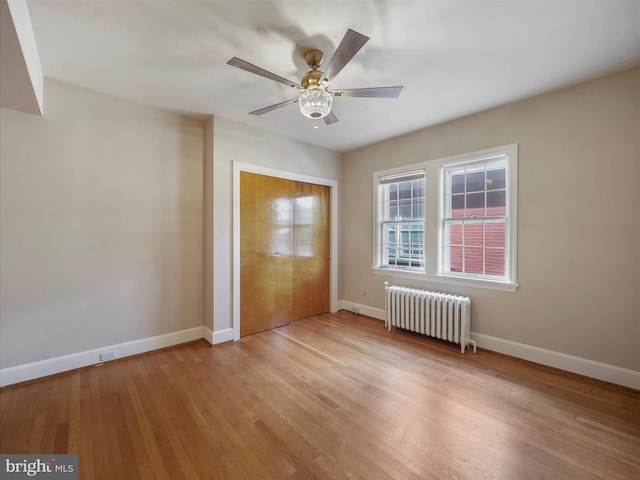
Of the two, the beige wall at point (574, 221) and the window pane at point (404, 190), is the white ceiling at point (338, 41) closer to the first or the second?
the beige wall at point (574, 221)

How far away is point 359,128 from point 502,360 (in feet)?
10.8

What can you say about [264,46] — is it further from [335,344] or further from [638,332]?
[638,332]

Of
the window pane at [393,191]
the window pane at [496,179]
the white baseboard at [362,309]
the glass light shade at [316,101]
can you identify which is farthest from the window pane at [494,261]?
the glass light shade at [316,101]

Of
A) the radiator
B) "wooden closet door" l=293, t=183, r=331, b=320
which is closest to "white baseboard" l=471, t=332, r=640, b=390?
the radiator

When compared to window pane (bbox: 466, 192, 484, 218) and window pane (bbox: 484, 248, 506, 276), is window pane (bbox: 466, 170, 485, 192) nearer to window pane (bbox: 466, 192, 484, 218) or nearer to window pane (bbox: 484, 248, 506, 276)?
window pane (bbox: 466, 192, 484, 218)

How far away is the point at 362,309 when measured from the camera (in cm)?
442

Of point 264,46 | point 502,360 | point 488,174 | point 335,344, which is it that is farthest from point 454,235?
point 264,46

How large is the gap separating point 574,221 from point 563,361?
1.41 meters

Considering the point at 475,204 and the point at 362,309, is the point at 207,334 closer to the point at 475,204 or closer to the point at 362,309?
the point at 362,309

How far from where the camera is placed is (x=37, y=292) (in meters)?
2.43

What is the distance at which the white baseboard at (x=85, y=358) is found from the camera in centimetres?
234

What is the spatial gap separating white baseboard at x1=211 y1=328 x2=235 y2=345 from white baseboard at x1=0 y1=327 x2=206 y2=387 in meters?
0.31

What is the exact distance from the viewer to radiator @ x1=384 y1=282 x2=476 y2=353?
307 cm

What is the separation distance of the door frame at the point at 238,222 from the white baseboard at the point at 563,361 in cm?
224
